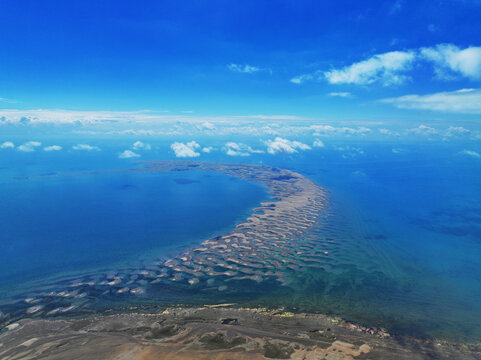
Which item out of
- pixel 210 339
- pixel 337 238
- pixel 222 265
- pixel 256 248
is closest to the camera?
pixel 210 339

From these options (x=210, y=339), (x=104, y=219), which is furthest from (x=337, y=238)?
(x=104, y=219)

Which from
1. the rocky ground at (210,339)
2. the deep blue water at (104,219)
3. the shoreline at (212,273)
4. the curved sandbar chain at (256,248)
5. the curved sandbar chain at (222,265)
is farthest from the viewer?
the deep blue water at (104,219)

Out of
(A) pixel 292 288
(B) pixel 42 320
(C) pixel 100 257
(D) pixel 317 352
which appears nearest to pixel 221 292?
(A) pixel 292 288

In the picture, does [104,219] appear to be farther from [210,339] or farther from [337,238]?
[337,238]

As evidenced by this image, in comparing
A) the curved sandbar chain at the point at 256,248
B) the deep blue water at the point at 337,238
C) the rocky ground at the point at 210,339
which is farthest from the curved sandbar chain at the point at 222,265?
the rocky ground at the point at 210,339

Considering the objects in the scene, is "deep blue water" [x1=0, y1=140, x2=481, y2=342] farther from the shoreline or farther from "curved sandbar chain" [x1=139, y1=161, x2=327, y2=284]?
"curved sandbar chain" [x1=139, y1=161, x2=327, y2=284]

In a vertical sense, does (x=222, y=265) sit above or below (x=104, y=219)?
above

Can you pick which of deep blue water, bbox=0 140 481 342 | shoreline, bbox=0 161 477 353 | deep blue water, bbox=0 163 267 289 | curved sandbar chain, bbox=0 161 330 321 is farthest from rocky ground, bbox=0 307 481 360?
deep blue water, bbox=0 163 267 289

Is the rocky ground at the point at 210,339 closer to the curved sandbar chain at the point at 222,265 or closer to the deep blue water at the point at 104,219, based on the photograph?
the curved sandbar chain at the point at 222,265

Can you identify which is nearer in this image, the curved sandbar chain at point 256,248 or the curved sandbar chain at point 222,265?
the curved sandbar chain at point 222,265
